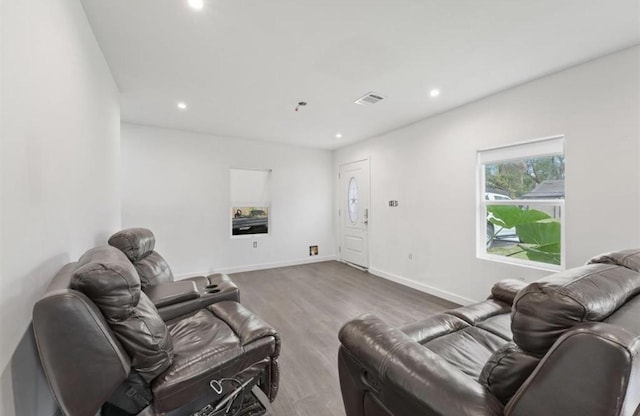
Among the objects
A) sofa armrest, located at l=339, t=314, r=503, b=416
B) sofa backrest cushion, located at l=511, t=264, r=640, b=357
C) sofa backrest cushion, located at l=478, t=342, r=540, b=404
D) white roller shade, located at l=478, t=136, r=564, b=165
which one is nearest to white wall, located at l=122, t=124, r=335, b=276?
white roller shade, located at l=478, t=136, r=564, b=165

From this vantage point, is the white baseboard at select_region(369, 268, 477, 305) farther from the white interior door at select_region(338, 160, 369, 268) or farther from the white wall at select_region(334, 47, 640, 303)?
the white interior door at select_region(338, 160, 369, 268)

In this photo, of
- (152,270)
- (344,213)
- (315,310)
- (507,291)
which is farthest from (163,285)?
(344,213)

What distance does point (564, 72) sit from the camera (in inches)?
93.7

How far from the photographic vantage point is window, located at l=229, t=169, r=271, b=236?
4922mm

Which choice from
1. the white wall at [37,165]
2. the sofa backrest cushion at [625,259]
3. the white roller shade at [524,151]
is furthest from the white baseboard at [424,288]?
the white wall at [37,165]

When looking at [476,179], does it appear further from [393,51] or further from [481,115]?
[393,51]

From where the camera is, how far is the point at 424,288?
147 inches

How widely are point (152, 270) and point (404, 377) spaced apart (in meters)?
2.15

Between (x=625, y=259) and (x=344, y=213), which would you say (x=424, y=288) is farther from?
(x=625, y=259)

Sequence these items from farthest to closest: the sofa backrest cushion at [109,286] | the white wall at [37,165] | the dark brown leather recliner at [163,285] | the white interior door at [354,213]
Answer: the white interior door at [354,213], the dark brown leather recliner at [163,285], the sofa backrest cushion at [109,286], the white wall at [37,165]

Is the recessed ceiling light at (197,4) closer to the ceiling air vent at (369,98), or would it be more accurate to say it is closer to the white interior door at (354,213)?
the ceiling air vent at (369,98)

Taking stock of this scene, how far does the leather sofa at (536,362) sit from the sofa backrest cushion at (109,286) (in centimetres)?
100

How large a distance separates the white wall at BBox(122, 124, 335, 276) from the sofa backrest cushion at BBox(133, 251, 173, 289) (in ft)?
6.68

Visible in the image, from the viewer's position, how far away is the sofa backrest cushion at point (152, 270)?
81.9 inches
